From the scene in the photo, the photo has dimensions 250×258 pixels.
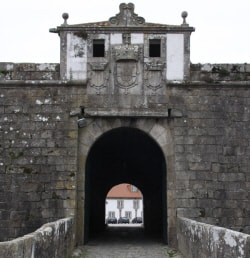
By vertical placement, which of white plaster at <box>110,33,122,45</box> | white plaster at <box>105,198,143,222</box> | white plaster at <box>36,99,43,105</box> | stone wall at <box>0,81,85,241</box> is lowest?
white plaster at <box>105,198,143,222</box>

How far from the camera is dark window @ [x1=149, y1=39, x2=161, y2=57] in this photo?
11.1 meters

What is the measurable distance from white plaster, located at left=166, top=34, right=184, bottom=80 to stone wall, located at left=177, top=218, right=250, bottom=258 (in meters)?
Result: 3.44

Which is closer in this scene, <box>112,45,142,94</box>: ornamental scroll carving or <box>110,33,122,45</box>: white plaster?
<box>112,45,142,94</box>: ornamental scroll carving

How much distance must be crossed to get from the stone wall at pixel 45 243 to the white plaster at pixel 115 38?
4.14 metres

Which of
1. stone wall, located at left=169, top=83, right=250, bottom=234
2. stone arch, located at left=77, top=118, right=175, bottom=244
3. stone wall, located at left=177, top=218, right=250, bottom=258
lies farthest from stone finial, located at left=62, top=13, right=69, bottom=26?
stone wall, located at left=177, top=218, right=250, bottom=258

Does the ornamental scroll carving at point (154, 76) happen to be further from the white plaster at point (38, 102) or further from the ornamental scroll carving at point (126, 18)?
the white plaster at point (38, 102)

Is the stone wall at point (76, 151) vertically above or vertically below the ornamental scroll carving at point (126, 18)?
below

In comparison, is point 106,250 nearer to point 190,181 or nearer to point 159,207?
point 190,181

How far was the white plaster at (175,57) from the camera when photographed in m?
11.0

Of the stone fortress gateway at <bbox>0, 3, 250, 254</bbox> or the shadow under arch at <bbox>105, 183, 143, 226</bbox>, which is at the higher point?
the stone fortress gateway at <bbox>0, 3, 250, 254</bbox>

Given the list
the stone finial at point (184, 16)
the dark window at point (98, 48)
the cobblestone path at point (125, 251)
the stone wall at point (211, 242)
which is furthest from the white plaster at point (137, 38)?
the cobblestone path at point (125, 251)

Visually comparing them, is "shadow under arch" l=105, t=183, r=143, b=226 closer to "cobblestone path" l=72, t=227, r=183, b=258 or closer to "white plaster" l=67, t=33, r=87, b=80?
"cobblestone path" l=72, t=227, r=183, b=258

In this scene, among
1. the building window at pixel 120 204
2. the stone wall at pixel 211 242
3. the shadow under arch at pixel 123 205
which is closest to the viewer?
the stone wall at pixel 211 242

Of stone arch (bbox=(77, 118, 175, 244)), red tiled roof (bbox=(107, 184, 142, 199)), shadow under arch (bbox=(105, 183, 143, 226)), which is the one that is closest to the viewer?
stone arch (bbox=(77, 118, 175, 244))
